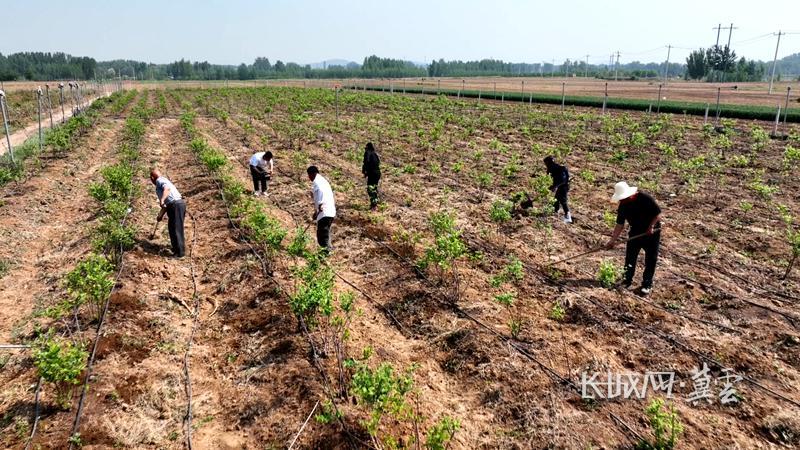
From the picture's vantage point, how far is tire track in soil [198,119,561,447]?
5098 mm

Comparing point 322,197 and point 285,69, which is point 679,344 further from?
point 285,69

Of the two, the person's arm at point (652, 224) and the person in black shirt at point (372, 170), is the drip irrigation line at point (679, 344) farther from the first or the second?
the person in black shirt at point (372, 170)

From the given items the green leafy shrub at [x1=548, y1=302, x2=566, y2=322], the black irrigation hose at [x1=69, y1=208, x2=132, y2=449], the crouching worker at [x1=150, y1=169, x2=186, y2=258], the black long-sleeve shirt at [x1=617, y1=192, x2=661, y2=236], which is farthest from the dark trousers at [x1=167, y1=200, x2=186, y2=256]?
the black long-sleeve shirt at [x1=617, y1=192, x2=661, y2=236]

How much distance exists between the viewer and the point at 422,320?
6.68 meters

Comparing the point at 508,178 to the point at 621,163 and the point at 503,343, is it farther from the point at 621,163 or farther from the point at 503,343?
the point at 503,343

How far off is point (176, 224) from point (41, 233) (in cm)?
366

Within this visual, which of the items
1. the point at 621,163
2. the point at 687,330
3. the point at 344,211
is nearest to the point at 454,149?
the point at 621,163

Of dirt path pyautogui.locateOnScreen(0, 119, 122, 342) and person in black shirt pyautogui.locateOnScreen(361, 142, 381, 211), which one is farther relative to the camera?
person in black shirt pyautogui.locateOnScreen(361, 142, 381, 211)

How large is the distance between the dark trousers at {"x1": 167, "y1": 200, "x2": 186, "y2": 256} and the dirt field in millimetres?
260

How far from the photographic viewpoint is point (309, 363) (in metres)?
5.66

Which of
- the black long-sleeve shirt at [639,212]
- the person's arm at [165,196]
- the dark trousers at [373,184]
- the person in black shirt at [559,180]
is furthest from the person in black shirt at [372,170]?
the black long-sleeve shirt at [639,212]

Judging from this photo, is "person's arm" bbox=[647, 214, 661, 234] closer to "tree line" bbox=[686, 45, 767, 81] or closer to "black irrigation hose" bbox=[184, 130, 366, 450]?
"black irrigation hose" bbox=[184, 130, 366, 450]

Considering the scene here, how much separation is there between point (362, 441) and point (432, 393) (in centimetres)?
104

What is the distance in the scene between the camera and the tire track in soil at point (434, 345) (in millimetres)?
5098
